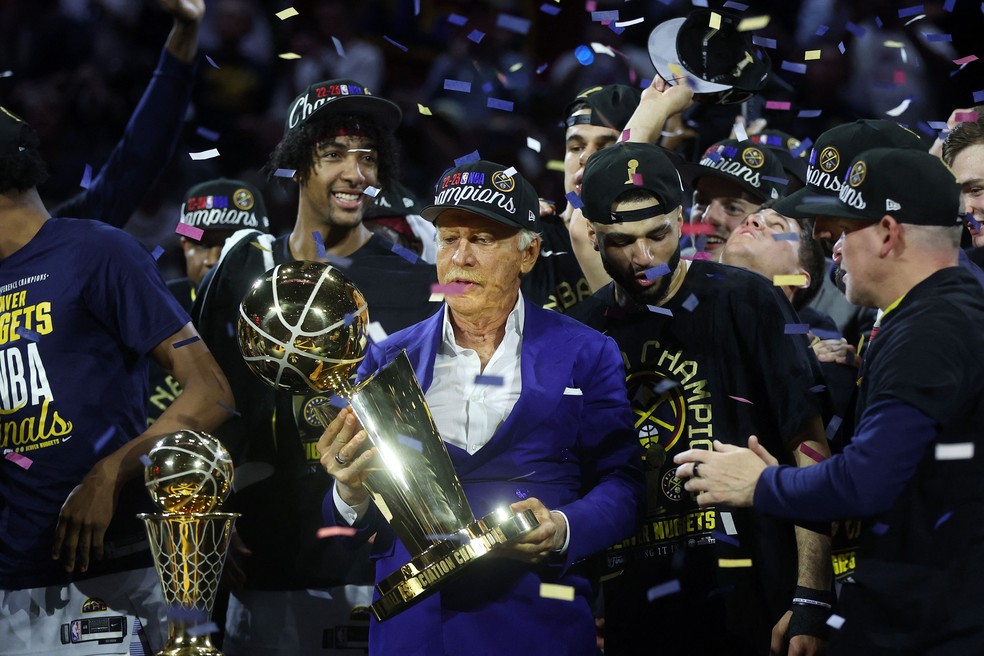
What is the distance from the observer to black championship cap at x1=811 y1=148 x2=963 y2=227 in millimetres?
2197

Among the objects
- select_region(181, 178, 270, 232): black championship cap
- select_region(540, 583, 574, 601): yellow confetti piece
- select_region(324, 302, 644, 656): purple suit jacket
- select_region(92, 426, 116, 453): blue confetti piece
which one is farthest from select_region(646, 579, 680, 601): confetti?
select_region(181, 178, 270, 232): black championship cap

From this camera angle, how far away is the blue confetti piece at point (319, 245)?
3.44 m

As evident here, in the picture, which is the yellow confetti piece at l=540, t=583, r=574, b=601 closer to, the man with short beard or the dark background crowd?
the man with short beard

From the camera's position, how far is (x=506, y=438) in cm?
243

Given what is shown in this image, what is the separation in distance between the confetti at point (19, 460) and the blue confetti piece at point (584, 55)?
3.76 metres

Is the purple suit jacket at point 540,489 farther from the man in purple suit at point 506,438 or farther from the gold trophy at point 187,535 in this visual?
the gold trophy at point 187,535

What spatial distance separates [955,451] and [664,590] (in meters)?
0.89

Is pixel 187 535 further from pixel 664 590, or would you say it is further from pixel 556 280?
pixel 556 280

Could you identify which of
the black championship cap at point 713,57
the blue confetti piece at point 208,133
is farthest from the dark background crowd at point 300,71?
the black championship cap at point 713,57

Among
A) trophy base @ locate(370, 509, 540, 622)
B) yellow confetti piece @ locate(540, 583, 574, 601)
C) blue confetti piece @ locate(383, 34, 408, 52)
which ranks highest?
blue confetti piece @ locate(383, 34, 408, 52)

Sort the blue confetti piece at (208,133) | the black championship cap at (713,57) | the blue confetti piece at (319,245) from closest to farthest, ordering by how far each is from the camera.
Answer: the black championship cap at (713,57) → the blue confetti piece at (319,245) → the blue confetti piece at (208,133)

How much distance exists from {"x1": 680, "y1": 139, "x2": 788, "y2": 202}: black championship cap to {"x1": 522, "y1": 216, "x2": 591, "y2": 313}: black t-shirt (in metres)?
0.45

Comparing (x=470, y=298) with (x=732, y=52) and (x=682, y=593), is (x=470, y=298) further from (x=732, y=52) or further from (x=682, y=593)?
(x=732, y=52)

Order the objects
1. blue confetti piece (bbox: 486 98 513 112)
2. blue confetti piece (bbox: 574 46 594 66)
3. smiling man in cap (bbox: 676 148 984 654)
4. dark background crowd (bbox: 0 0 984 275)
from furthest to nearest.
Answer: dark background crowd (bbox: 0 0 984 275) < blue confetti piece (bbox: 574 46 594 66) < blue confetti piece (bbox: 486 98 513 112) < smiling man in cap (bbox: 676 148 984 654)
